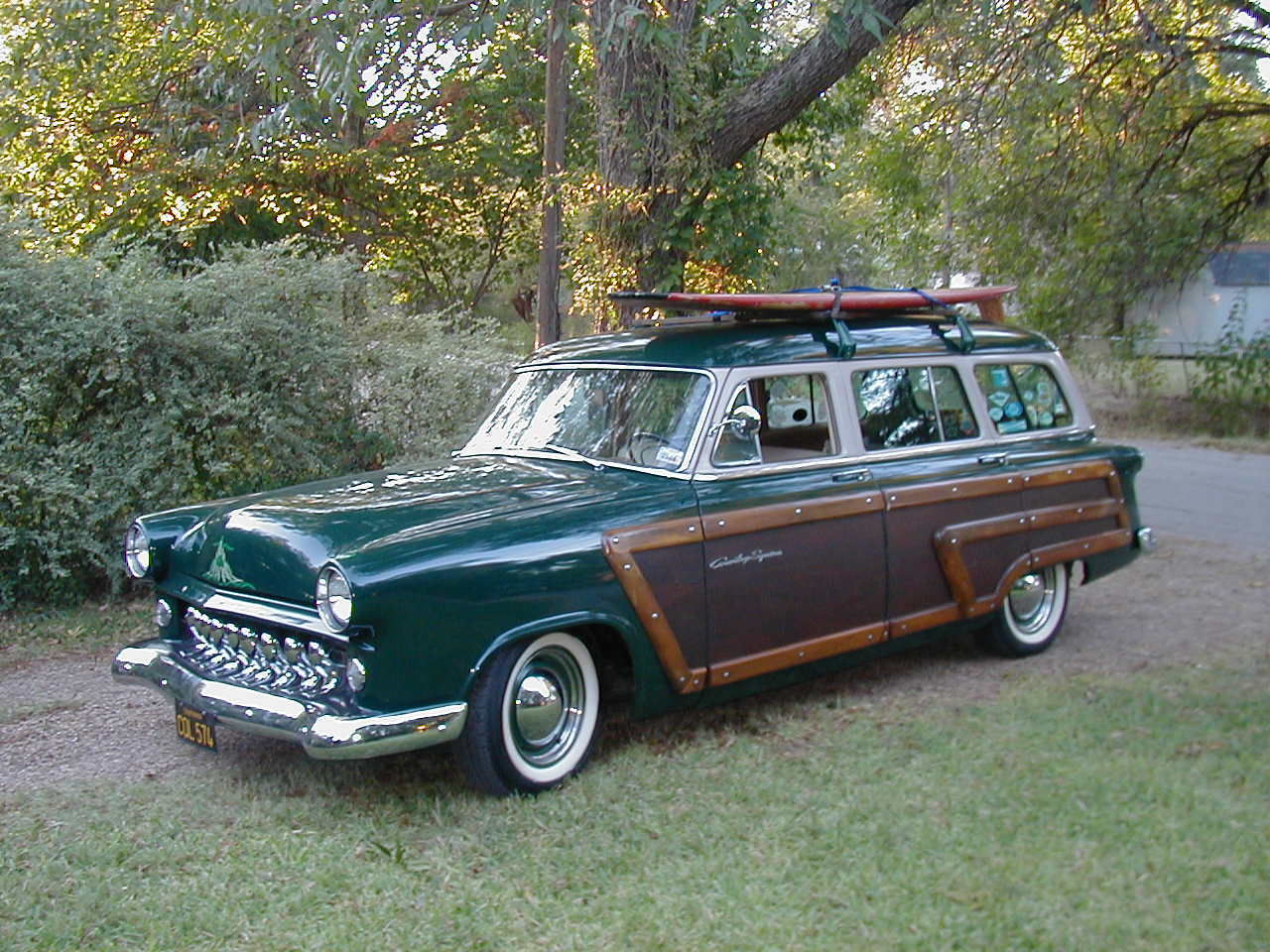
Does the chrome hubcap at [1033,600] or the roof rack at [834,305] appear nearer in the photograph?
the roof rack at [834,305]

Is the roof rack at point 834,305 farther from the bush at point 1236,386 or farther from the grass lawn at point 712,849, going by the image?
the bush at point 1236,386

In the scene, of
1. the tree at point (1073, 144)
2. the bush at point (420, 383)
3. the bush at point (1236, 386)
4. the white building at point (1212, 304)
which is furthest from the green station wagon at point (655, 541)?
the white building at point (1212, 304)

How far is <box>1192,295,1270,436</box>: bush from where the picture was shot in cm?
1695

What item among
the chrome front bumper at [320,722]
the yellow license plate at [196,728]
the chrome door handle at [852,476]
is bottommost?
the yellow license plate at [196,728]

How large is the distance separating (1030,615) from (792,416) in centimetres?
192

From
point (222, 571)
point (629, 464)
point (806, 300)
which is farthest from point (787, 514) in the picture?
point (222, 571)

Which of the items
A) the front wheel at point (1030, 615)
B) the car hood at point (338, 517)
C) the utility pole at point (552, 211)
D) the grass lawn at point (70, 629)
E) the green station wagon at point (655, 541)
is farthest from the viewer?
the utility pole at point (552, 211)

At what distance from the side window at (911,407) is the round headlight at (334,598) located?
8.94 feet

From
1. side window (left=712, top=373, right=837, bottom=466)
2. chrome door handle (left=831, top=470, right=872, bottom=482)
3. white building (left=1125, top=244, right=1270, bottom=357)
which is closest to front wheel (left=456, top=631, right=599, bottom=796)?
side window (left=712, top=373, right=837, bottom=466)

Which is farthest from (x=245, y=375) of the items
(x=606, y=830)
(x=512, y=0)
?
(x=606, y=830)

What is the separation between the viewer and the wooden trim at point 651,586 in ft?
16.9

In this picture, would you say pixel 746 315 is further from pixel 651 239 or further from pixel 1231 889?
pixel 651 239

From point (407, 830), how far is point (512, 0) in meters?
5.00

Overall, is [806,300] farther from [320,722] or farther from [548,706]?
[320,722]
